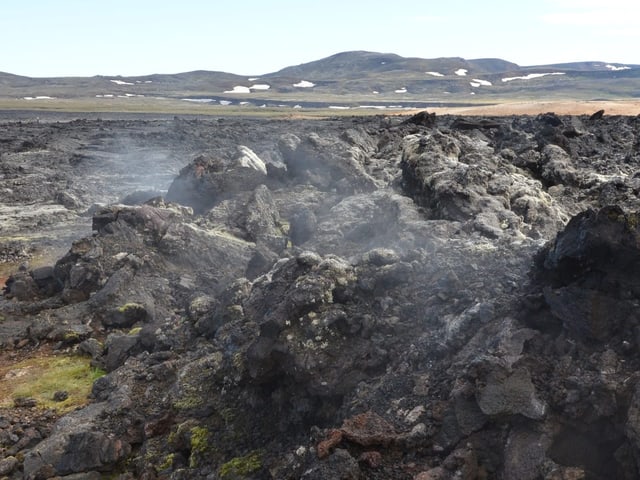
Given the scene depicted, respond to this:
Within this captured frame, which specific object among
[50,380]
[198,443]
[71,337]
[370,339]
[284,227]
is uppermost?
[370,339]

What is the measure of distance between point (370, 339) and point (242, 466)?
2.67 meters

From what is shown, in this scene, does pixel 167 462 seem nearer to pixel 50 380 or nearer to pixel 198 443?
pixel 198 443

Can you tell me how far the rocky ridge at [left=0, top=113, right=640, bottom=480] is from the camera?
691 centimetres

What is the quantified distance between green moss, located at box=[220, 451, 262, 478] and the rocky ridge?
3 cm

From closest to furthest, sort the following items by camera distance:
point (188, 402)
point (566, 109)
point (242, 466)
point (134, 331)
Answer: point (242, 466)
point (188, 402)
point (134, 331)
point (566, 109)

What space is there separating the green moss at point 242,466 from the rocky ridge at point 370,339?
0.03m

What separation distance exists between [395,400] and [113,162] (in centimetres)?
3624

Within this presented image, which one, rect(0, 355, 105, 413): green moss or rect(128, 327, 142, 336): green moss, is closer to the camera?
rect(0, 355, 105, 413): green moss

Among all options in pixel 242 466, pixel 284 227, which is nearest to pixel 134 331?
pixel 284 227

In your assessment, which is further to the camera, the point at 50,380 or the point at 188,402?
the point at 50,380

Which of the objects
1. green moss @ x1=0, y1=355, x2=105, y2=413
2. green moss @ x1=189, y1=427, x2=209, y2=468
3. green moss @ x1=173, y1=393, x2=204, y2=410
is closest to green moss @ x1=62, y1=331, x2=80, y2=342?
green moss @ x1=0, y1=355, x2=105, y2=413

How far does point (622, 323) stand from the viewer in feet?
23.8

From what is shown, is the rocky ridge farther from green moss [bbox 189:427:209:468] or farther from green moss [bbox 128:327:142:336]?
green moss [bbox 128:327:142:336]

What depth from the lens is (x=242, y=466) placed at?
27.9 feet
